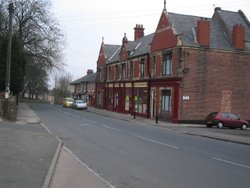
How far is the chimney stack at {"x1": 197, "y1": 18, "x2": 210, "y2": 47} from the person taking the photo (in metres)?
42.3

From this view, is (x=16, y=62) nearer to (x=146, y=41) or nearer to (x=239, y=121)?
(x=146, y=41)

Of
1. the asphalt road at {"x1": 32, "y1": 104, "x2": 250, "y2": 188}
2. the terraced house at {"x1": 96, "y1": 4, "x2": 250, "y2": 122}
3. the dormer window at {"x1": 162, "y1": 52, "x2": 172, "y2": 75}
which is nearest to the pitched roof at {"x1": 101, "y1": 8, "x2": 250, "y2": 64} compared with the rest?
the terraced house at {"x1": 96, "y1": 4, "x2": 250, "y2": 122}

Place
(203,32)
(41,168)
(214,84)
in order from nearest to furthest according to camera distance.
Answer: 1. (41,168)
2. (203,32)
3. (214,84)

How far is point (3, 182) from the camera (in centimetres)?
908

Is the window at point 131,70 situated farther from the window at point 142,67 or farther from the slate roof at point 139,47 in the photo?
the window at point 142,67

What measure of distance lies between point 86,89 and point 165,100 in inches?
2178

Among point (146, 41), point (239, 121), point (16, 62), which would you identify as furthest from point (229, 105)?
point (16, 62)

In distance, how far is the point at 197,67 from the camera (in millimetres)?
42219

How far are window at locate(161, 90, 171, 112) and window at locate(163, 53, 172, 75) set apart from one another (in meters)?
A: 1.89

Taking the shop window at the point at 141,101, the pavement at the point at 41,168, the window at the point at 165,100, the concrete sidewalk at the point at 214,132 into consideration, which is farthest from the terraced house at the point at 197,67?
the pavement at the point at 41,168

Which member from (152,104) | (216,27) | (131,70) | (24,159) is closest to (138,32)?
(131,70)

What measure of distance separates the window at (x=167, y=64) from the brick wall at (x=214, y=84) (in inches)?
104

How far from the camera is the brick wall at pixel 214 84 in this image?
41.8 meters

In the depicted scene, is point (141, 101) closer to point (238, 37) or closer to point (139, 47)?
point (139, 47)
